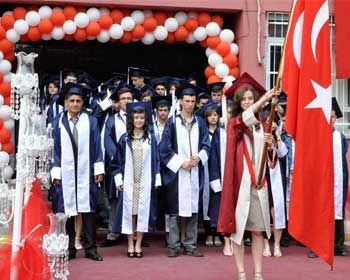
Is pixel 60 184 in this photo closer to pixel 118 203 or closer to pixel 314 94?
pixel 118 203

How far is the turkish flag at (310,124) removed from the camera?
4945 millimetres

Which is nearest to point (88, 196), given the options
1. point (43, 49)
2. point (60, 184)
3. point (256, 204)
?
point (60, 184)

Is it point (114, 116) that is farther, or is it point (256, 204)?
point (114, 116)

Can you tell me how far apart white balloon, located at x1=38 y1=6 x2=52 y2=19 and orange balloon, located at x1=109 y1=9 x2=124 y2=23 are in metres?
0.96

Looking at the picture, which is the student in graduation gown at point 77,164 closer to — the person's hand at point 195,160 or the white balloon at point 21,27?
the person's hand at point 195,160

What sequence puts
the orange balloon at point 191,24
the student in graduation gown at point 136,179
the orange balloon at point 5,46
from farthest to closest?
1. the orange balloon at point 191,24
2. the orange balloon at point 5,46
3. the student in graduation gown at point 136,179

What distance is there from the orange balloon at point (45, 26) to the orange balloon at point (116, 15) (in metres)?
0.98

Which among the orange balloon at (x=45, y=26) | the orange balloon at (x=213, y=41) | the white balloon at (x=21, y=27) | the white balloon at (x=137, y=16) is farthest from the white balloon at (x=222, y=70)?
the white balloon at (x=21, y=27)

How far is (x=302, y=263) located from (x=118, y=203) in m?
2.14

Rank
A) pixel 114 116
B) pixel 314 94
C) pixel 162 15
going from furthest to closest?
pixel 162 15 < pixel 114 116 < pixel 314 94

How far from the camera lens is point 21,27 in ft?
32.7

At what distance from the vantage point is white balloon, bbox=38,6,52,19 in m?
10.1

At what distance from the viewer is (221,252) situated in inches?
297

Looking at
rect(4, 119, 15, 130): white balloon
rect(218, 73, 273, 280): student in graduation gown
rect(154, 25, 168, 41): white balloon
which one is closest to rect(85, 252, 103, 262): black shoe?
rect(218, 73, 273, 280): student in graduation gown
